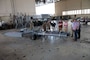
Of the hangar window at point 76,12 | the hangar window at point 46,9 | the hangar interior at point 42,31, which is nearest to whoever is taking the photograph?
the hangar interior at point 42,31

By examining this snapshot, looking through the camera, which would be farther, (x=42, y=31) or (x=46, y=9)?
(x=46, y=9)

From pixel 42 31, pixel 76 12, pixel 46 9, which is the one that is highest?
pixel 46 9

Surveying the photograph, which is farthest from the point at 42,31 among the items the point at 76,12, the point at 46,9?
the point at 46,9

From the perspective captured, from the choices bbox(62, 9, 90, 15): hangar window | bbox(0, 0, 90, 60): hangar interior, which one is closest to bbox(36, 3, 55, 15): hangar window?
bbox(0, 0, 90, 60): hangar interior

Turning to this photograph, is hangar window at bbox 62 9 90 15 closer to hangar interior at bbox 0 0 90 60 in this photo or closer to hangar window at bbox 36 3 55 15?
hangar interior at bbox 0 0 90 60

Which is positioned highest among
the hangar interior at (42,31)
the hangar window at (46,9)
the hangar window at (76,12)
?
the hangar window at (46,9)

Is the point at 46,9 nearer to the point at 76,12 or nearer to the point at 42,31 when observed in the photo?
the point at 76,12

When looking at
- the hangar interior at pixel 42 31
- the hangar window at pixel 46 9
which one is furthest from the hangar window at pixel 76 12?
the hangar window at pixel 46 9

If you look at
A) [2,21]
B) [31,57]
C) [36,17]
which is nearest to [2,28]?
[2,21]

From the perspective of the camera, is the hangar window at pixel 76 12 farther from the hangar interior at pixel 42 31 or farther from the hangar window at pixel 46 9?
the hangar window at pixel 46 9

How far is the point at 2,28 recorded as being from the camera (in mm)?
16547

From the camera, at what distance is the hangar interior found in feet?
19.1

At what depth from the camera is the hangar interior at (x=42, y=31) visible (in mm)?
5824

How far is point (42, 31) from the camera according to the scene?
31.2 feet
